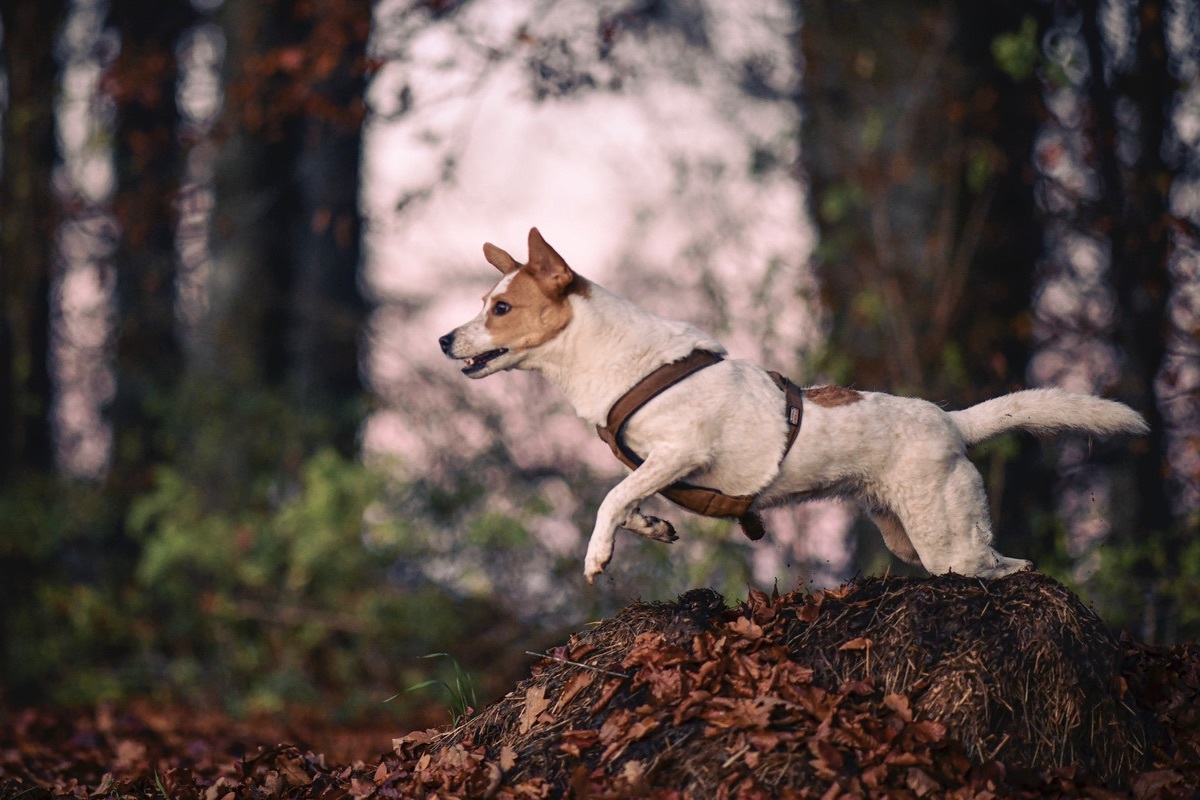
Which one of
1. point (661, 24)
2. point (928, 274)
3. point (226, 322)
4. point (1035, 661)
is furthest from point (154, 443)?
point (1035, 661)

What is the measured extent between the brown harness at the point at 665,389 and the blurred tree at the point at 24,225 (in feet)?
31.8

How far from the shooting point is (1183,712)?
5.18 m

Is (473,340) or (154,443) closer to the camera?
(473,340)

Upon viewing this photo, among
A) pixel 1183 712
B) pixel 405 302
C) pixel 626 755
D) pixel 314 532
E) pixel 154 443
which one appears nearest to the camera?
pixel 626 755

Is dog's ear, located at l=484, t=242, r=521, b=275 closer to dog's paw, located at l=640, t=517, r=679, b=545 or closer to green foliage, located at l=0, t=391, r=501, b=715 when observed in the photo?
dog's paw, located at l=640, t=517, r=679, b=545

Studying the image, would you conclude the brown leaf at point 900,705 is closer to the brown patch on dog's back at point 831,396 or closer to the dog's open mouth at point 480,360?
the brown patch on dog's back at point 831,396

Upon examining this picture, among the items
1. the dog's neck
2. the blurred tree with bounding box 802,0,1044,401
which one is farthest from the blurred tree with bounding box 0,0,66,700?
the dog's neck

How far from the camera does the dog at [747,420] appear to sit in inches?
203

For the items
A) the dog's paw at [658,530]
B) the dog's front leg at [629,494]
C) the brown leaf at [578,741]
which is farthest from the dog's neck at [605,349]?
the brown leaf at [578,741]

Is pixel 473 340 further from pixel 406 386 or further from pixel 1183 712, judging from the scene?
pixel 406 386

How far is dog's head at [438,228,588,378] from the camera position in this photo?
17.4 ft

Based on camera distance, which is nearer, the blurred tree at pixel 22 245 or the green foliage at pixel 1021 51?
the green foliage at pixel 1021 51

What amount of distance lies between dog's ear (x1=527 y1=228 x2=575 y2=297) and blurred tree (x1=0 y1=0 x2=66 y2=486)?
364 inches

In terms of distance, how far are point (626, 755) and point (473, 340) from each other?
71.9 inches
